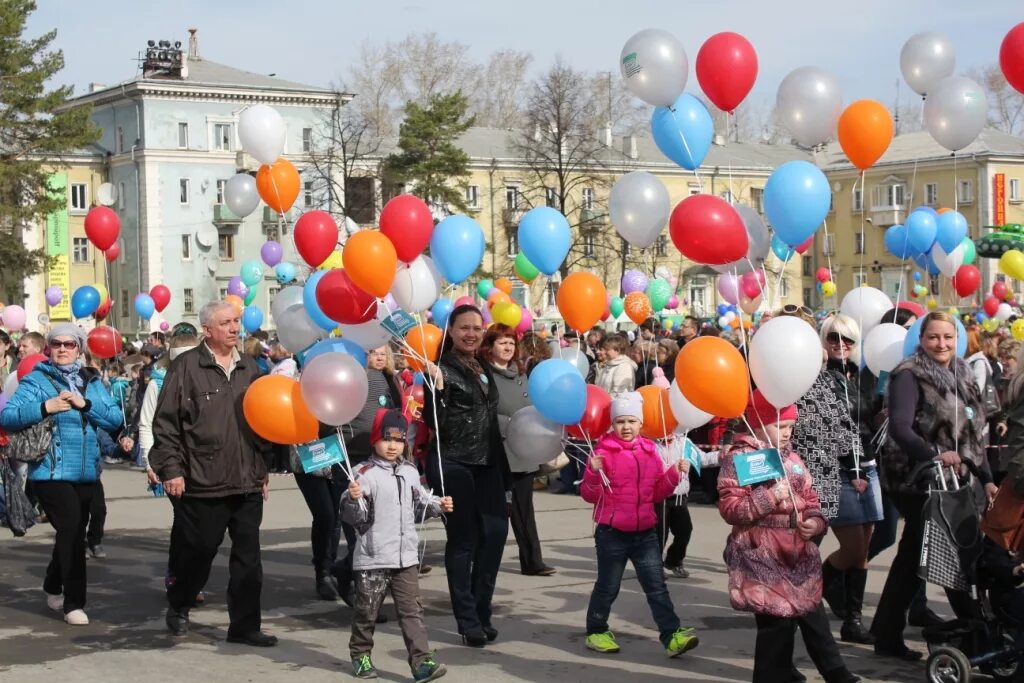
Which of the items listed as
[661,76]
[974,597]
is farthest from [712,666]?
[661,76]

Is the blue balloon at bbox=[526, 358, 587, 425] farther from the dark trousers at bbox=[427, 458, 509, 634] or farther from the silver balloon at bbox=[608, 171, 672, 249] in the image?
the silver balloon at bbox=[608, 171, 672, 249]

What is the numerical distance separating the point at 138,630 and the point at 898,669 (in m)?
4.43

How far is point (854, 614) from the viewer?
811 cm

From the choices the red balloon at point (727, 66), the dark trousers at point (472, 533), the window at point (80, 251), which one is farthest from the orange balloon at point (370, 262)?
the window at point (80, 251)

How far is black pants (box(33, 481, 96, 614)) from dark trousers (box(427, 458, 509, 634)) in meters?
2.32

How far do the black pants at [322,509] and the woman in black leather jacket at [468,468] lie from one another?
5.21 ft

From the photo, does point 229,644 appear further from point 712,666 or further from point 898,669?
point 898,669

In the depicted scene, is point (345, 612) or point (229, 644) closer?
point (229, 644)

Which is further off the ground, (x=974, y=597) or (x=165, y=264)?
(x=165, y=264)

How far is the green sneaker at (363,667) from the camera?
745cm

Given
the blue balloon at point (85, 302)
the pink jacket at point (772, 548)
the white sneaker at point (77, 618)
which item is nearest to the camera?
the pink jacket at point (772, 548)

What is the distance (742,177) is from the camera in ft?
233

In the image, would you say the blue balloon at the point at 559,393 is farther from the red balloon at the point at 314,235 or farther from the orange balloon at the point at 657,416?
the red balloon at the point at 314,235

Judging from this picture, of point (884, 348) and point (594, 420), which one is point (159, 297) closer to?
point (594, 420)
